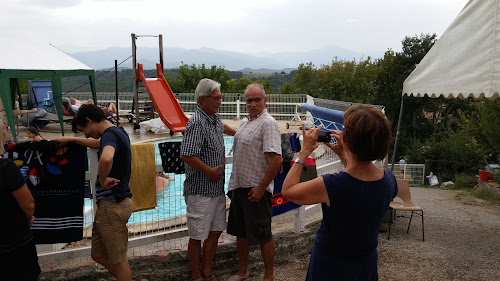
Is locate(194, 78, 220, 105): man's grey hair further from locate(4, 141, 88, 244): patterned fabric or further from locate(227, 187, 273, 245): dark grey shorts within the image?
locate(4, 141, 88, 244): patterned fabric

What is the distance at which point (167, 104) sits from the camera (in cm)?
1323

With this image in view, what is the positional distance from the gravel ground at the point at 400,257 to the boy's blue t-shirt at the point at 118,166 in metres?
0.89

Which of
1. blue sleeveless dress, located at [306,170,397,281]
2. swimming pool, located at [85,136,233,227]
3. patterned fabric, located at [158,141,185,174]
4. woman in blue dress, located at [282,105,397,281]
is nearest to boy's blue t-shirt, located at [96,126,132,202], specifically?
patterned fabric, located at [158,141,185,174]

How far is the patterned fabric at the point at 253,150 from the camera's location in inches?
121

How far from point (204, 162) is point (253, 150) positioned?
0.40 metres

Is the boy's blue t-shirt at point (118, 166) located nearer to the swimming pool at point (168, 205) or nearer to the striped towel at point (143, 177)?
the striped towel at point (143, 177)

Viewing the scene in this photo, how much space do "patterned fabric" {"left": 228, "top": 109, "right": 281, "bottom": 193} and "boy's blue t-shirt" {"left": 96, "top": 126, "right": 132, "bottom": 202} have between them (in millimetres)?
868

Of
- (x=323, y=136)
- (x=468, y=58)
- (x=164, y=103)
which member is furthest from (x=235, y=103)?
(x=323, y=136)

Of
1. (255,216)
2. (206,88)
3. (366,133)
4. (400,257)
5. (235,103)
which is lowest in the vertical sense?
(400,257)

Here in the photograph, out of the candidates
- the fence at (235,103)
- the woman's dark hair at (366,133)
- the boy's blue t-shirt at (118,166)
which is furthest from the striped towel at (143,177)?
the fence at (235,103)

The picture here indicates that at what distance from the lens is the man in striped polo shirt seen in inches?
120

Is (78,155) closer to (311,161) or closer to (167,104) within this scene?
(311,161)

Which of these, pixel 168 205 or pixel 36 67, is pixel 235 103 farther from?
pixel 168 205

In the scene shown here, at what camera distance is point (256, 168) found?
10.3 feet
